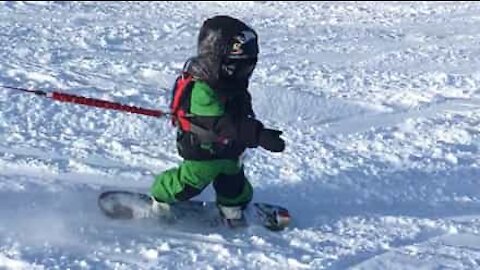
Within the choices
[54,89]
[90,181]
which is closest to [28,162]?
[90,181]

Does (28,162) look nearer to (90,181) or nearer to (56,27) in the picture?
(90,181)

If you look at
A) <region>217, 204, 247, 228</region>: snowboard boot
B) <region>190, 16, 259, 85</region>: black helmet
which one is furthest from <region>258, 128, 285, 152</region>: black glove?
<region>217, 204, 247, 228</region>: snowboard boot

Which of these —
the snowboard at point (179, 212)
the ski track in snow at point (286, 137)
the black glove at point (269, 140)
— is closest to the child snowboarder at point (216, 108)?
the black glove at point (269, 140)

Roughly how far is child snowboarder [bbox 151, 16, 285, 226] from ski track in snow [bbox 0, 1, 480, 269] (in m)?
0.35

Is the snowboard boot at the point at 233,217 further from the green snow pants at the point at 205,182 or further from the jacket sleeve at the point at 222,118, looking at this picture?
the jacket sleeve at the point at 222,118

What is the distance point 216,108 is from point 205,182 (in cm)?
46

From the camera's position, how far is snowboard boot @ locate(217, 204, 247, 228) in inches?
187

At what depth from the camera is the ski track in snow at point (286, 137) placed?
4.50 m

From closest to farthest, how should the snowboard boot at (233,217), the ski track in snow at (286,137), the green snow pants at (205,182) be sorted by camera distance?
1. the ski track in snow at (286,137)
2. the green snow pants at (205,182)
3. the snowboard boot at (233,217)

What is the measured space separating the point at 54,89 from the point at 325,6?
455cm

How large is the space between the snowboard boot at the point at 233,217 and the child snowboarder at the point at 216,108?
200 mm

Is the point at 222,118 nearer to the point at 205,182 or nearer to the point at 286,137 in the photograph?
the point at 205,182

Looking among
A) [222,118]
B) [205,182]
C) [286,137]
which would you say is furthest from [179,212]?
[286,137]

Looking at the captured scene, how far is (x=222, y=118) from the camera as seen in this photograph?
4.41 m
